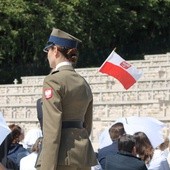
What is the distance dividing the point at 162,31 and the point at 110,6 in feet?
20.0

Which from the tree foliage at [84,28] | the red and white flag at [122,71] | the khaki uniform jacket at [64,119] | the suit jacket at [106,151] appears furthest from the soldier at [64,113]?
the tree foliage at [84,28]

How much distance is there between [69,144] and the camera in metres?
4.89

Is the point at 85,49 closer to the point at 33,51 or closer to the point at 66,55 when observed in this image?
the point at 33,51

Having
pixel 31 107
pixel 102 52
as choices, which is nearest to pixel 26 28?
pixel 102 52

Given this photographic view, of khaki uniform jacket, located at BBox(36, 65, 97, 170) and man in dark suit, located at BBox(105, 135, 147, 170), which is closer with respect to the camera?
khaki uniform jacket, located at BBox(36, 65, 97, 170)

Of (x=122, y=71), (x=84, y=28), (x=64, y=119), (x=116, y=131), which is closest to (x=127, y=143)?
(x=64, y=119)

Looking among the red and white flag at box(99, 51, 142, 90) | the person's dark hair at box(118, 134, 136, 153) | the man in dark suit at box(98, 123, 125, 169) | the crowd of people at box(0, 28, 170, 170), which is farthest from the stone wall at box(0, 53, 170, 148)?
the crowd of people at box(0, 28, 170, 170)

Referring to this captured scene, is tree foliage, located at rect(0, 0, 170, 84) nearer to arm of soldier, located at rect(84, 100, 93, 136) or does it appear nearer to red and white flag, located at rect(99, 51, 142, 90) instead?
red and white flag, located at rect(99, 51, 142, 90)

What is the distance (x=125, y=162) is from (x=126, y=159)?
30mm

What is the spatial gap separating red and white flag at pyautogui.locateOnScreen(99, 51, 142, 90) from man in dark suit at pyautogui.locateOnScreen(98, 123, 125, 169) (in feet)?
19.2

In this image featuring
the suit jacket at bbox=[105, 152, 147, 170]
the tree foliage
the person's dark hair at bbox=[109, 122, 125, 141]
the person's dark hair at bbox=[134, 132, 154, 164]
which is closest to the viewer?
the suit jacket at bbox=[105, 152, 147, 170]

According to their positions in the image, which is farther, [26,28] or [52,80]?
[26,28]

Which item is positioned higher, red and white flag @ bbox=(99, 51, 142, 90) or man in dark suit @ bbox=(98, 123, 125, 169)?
red and white flag @ bbox=(99, 51, 142, 90)

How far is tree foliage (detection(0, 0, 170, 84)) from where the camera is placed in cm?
2847
